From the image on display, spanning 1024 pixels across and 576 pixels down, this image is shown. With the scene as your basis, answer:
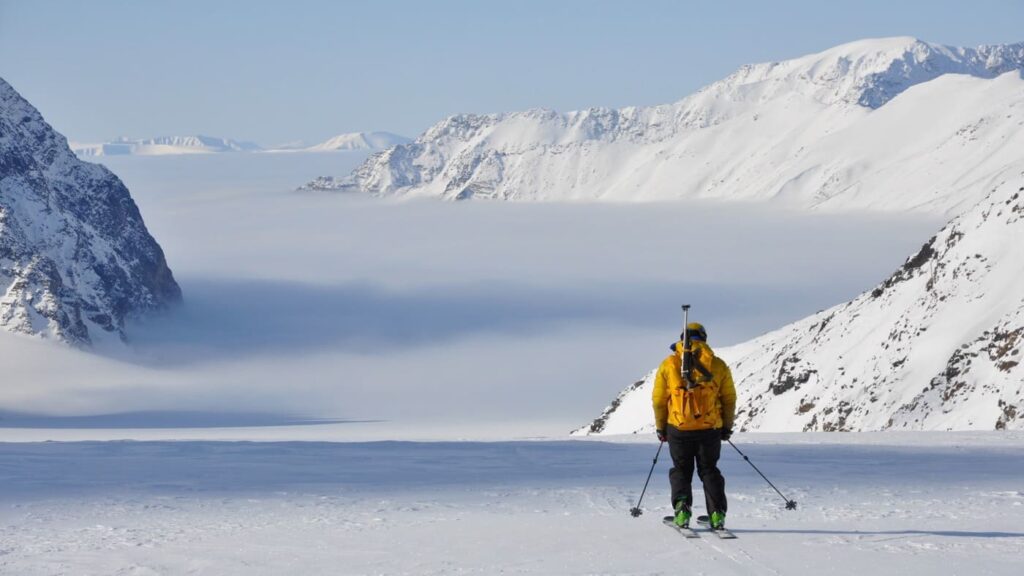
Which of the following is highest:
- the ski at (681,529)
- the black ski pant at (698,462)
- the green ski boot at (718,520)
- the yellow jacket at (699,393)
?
the yellow jacket at (699,393)

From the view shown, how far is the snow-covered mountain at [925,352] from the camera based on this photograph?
56906 mm

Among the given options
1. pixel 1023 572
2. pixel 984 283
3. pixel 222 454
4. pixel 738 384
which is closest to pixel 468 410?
pixel 738 384

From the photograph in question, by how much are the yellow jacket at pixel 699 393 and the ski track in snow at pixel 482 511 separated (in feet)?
4.08

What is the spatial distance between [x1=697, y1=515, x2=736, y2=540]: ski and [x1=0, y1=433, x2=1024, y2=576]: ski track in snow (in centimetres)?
14

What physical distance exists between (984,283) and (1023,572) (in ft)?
189

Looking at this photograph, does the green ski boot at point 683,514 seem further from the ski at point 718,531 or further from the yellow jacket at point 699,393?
the yellow jacket at point 699,393

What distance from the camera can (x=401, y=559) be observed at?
13.1 metres

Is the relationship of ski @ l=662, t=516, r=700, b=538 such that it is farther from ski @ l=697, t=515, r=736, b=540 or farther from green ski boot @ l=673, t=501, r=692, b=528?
ski @ l=697, t=515, r=736, b=540

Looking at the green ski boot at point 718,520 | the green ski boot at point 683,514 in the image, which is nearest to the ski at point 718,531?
the green ski boot at point 718,520

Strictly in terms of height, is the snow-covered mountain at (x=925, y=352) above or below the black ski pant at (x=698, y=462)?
above

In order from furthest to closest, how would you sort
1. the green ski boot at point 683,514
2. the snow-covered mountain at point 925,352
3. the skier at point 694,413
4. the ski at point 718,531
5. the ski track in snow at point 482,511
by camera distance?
1. the snow-covered mountain at point 925,352
2. the green ski boot at point 683,514
3. the skier at point 694,413
4. the ski at point 718,531
5. the ski track in snow at point 482,511

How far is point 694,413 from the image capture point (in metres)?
14.2

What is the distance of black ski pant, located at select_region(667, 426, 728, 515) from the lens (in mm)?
14289

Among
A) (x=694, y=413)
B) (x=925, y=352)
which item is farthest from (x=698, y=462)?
(x=925, y=352)
